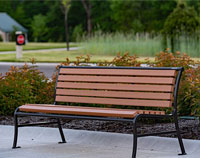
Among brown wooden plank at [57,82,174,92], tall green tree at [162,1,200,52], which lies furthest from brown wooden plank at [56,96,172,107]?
tall green tree at [162,1,200,52]

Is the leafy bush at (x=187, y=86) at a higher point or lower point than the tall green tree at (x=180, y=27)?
lower

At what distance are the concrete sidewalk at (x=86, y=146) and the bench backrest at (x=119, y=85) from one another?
425 millimetres

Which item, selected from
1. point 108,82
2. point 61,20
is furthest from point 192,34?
point 61,20

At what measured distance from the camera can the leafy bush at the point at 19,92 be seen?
294 inches

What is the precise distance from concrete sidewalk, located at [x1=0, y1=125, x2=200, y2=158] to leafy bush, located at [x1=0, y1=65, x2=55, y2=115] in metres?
1.06

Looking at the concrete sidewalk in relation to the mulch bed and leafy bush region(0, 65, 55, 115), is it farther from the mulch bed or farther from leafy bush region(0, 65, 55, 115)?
leafy bush region(0, 65, 55, 115)

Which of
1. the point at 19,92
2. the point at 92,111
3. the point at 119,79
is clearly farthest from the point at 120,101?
the point at 19,92

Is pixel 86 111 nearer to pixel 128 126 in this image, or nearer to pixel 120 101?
pixel 120 101

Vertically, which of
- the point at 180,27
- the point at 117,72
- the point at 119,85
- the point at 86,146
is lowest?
the point at 86,146

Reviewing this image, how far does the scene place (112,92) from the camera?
19.4 feet

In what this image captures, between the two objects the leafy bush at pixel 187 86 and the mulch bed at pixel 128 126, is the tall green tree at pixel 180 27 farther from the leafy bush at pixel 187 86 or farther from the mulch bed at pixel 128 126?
the mulch bed at pixel 128 126

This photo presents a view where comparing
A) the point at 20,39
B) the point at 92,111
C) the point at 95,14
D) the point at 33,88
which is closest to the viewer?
the point at 92,111

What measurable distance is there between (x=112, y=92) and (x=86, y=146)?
699mm

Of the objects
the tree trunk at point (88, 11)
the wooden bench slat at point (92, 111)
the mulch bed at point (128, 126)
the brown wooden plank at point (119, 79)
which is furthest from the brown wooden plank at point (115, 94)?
the tree trunk at point (88, 11)
